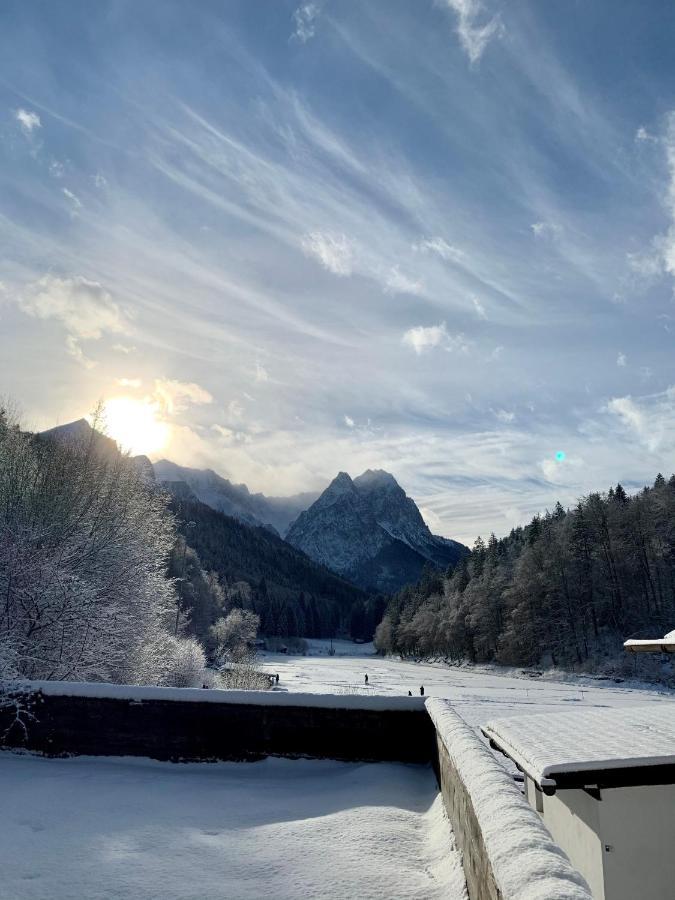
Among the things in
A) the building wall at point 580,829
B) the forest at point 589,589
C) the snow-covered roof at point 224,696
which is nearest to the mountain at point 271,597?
the forest at point 589,589

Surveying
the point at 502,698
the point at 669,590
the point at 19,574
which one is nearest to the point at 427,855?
the point at 19,574

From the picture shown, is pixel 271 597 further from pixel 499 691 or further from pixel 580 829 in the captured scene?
pixel 580 829

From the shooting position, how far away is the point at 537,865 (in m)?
3.30

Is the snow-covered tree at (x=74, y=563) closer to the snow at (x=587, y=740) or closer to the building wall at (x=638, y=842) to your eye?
the snow at (x=587, y=740)

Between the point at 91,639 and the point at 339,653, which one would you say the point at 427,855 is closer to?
the point at 91,639

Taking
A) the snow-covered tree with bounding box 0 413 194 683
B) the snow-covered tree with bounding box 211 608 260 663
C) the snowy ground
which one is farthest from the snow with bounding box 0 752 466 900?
the snow-covered tree with bounding box 211 608 260 663

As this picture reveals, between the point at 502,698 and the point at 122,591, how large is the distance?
30254 mm

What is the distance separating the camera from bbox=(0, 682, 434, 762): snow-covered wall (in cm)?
1138

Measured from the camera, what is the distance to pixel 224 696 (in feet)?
38.1

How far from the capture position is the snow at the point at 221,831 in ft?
20.1

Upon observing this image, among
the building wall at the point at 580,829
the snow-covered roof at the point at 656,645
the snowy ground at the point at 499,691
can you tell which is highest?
the snow-covered roof at the point at 656,645

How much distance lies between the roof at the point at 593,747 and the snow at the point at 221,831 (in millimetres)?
1441

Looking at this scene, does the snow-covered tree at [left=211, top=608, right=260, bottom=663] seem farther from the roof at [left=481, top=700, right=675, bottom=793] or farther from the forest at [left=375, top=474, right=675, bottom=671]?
the roof at [left=481, top=700, right=675, bottom=793]

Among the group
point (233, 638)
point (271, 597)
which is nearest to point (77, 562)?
point (233, 638)
